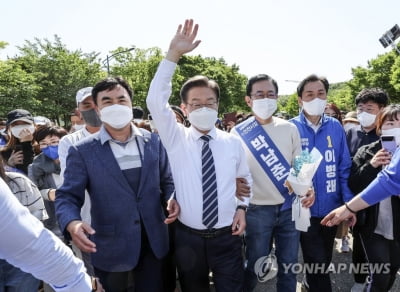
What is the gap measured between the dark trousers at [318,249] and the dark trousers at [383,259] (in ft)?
1.27

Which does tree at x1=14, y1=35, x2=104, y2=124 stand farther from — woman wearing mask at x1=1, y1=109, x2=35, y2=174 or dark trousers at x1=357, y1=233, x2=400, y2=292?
dark trousers at x1=357, y1=233, x2=400, y2=292

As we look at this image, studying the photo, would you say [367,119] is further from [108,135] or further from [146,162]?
[108,135]

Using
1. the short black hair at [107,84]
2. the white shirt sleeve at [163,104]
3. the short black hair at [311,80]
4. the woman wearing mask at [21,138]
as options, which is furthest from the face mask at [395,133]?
the woman wearing mask at [21,138]

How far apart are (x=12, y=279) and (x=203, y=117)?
1765 mm

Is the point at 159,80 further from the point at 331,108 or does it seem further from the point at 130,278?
the point at 331,108

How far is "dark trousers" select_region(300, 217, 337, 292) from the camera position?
2818mm

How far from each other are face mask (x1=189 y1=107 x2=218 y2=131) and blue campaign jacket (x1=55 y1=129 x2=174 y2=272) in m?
0.45

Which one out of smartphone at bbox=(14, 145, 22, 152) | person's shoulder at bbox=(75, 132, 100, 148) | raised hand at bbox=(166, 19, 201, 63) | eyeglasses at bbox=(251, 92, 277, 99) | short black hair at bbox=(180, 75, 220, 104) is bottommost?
smartphone at bbox=(14, 145, 22, 152)

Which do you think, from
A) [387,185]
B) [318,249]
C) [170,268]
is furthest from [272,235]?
[387,185]

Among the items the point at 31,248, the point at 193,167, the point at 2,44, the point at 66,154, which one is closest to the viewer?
the point at 31,248

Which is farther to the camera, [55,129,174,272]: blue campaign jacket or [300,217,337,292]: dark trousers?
[300,217,337,292]: dark trousers

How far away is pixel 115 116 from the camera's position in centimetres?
217

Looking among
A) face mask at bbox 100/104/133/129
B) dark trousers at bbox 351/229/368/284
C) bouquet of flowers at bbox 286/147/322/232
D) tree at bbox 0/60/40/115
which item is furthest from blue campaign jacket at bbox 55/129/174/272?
tree at bbox 0/60/40/115

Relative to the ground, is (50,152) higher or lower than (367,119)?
lower
